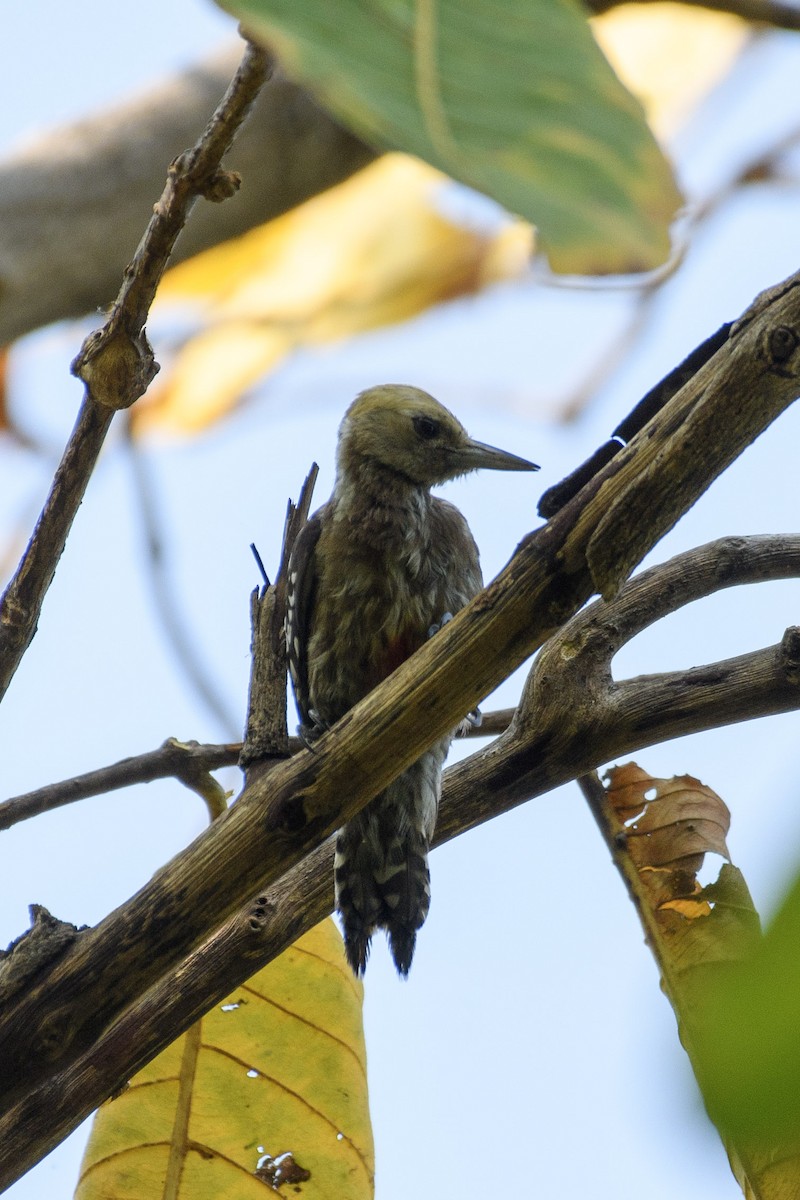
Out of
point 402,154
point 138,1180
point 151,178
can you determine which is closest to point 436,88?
point 402,154

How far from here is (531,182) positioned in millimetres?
441

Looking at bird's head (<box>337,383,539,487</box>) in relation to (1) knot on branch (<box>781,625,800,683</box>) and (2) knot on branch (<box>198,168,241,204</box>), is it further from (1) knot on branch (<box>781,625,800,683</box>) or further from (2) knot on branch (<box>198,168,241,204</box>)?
(2) knot on branch (<box>198,168,241,204</box>)

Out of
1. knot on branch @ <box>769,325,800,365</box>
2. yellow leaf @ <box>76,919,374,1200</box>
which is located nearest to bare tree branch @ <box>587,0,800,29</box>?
knot on branch @ <box>769,325,800,365</box>

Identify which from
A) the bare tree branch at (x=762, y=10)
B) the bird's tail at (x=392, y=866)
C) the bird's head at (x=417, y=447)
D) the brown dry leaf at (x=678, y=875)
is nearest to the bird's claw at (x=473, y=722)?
the bird's tail at (x=392, y=866)

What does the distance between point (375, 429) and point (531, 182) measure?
3.45 metres

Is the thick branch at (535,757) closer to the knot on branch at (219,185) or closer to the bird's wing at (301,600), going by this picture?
the knot on branch at (219,185)

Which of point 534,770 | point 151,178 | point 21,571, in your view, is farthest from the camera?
point 151,178

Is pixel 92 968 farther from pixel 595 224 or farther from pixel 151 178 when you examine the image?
pixel 151 178

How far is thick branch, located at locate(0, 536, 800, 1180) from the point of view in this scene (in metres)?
1.99

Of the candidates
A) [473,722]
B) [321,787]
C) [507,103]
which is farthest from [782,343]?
[473,722]

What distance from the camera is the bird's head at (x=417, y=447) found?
3.80 meters

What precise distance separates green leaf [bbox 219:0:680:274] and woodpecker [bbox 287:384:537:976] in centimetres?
258

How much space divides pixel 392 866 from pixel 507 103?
2875 millimetres

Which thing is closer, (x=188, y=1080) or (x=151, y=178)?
(x=188, y=1080)
